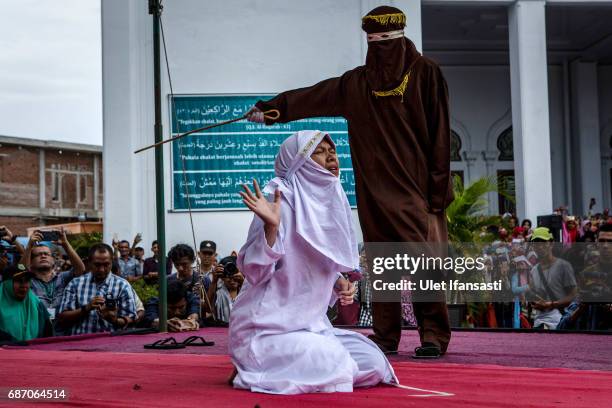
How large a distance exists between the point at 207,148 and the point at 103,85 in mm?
1690

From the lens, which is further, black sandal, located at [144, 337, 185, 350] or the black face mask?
black sandal, located at [144, 337, 185, 350]

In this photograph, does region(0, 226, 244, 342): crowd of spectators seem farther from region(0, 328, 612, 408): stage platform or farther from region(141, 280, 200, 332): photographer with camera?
region(0, 328, 612, 408): stage platform

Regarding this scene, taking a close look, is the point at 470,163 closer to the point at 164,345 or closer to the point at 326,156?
the point at 164,345

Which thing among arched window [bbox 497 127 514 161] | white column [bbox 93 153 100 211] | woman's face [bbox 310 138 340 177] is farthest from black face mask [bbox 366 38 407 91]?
white column [bbox 93 153 100 211]

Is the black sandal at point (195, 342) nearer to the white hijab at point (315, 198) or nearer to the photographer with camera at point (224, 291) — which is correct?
the photographer with camera at point (224, 291)

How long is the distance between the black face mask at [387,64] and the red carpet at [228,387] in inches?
59.8

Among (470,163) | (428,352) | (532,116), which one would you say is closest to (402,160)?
(428,352)

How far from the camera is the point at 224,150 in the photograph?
1277cm

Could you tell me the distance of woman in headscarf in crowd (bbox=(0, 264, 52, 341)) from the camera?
6.44 meters

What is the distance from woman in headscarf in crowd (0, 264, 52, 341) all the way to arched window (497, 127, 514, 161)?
45.9 ft

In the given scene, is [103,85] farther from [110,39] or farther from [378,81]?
[378,81]

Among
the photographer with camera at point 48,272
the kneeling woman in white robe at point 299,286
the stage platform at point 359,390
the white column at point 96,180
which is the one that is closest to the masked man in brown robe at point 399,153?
the stage platform at point 359,390

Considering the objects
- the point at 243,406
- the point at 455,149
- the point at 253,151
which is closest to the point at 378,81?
the point at 243,406

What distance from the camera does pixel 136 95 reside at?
12945 millimetres
